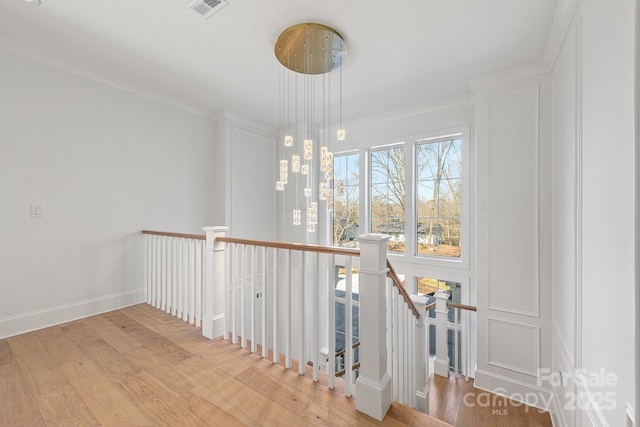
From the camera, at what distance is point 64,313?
2.73m

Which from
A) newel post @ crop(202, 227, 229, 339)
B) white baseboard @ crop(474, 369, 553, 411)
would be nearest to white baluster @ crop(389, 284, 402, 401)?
white baseboard @ crop(474, 369, 553, 411)

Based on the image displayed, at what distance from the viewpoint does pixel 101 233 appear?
A: 2.98 meters

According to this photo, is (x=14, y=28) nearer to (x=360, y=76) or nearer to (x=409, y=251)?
(x=360, y=76)

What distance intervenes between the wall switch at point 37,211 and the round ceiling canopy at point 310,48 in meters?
2.71

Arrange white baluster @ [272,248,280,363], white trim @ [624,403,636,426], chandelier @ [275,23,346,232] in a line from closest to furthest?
1. white trim @ [624,403,636,426]
2. white baluster @ [272,248,280,363]
3. chandelier @ [275,23,346,232]

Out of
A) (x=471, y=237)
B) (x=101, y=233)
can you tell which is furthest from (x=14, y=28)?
(x=471, y=237)

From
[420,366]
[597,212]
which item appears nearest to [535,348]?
[420,366]

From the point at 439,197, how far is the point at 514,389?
2.27m

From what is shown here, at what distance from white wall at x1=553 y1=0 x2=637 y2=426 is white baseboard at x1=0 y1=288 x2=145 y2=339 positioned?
4.12 metres

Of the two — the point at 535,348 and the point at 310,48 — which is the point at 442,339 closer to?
the point at 535,348

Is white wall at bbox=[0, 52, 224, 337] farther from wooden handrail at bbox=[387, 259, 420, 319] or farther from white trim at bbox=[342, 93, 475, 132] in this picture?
wooden handrail at bbox=[387, 259, 420, 319]

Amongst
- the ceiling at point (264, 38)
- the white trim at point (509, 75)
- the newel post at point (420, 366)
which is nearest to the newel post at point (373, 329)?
the newel post at point (420, 366)

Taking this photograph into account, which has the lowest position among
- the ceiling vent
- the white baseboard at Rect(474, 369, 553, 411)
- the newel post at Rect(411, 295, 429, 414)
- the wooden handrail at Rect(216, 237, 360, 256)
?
the white baseboard at Rect(474, 369, 553, 411)

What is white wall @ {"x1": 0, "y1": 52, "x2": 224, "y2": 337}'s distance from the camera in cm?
244
